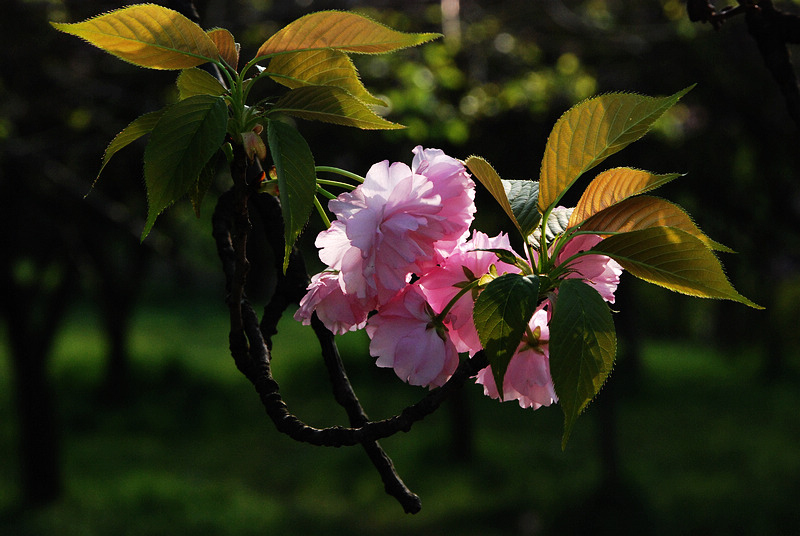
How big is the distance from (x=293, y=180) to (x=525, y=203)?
8.2 inches

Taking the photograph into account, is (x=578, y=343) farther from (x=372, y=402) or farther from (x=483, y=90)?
(x=372, y=402)

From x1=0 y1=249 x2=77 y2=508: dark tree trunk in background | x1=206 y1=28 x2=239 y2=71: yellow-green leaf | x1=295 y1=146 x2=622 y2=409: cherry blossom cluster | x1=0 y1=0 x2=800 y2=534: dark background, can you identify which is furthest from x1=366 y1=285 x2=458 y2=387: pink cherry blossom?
x1=0 y1=249 x2=77 y2=508: dark tree trunk in background

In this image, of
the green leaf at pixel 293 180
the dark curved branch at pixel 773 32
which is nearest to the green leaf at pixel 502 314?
the green leaf at pixel 293 180

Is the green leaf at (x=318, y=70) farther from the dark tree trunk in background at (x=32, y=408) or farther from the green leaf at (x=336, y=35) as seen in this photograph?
the dark tree trunk in background at (x=32, y=408)

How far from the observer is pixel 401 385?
10281 mm

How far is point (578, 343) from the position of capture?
0.54 meters

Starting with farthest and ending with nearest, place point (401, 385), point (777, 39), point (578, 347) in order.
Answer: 1. point (401, 385)
2. point (777, 39)
3. point (578, 347)

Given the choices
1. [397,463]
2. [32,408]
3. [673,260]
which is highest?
[673,260]

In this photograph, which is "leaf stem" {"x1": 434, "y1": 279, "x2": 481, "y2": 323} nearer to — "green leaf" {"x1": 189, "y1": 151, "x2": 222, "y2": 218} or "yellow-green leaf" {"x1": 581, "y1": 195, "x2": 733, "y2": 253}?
"yellow-green leaf" {"x1": 581, "y1": 195, "x2": 733, "y2": 253}

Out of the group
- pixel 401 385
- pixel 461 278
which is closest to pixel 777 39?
pixel 461 278

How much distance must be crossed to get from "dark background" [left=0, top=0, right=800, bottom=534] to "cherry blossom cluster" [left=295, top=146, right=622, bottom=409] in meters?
2.01

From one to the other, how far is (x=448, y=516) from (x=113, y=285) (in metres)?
5.18

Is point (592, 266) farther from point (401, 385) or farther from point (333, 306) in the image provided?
point (401, 385)

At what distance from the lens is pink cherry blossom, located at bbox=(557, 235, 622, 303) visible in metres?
0.63
